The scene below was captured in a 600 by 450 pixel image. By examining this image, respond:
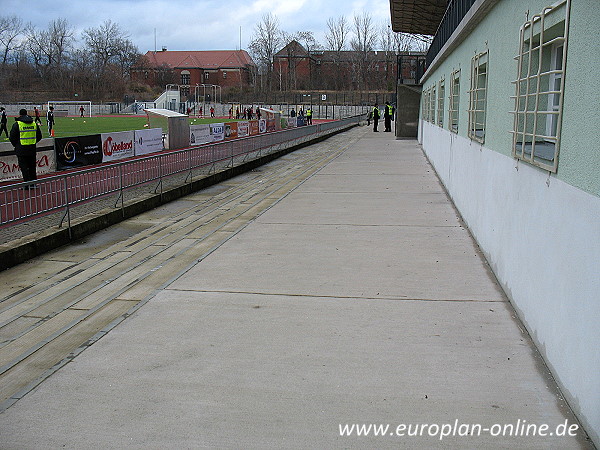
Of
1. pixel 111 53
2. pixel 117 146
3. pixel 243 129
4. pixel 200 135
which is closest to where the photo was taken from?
pixel 117 146

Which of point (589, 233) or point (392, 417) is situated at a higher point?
point (589, 233)

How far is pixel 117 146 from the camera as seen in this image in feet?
68.6

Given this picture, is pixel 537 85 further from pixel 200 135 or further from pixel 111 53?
pixel 111 53

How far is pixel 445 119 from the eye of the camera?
17.4 meters

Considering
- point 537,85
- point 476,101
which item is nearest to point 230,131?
point 476,101

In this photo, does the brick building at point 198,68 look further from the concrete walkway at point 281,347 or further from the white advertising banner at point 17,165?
the concrete walkway at point 281,347

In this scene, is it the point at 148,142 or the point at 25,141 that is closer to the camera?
the point at 25,141

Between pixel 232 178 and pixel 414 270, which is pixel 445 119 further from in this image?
pixel 414 270

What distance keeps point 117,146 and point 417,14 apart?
1793cm

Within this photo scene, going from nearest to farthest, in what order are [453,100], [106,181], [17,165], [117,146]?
[106,181], [17,165], [453,100], [117,146]

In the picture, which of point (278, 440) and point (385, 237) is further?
point (385, 237)

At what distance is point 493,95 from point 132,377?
611 centimetres

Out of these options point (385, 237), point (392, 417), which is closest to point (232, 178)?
point (385, 237)

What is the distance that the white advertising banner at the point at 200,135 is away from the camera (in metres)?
28.5
